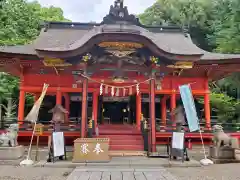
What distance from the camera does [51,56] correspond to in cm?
868

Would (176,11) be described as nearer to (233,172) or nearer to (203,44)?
(203,44)

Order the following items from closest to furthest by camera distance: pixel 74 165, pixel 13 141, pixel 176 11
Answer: pixel 74 165, pixel 13 141, pixel 176 11

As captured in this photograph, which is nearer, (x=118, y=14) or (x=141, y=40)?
(x=141, y=40)

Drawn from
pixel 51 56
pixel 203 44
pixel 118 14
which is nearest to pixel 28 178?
pixel 51 56

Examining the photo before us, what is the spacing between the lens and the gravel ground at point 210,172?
6056 millimetres

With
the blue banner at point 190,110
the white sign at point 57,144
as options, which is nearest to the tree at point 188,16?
the blue banner at point 190,110

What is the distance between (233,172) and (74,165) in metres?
4.66

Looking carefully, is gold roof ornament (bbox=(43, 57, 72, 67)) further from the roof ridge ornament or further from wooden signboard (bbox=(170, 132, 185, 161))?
wooden signboard (bbox=(170, 132, 185, 161))

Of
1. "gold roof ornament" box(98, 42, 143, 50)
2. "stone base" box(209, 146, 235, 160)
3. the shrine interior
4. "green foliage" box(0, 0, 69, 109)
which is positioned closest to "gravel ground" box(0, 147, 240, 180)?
"stone base" box(209, 146, 235, 160)

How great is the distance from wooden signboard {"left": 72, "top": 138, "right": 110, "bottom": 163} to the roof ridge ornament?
16.0 ft

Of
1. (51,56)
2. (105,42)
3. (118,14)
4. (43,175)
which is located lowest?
(43,175)

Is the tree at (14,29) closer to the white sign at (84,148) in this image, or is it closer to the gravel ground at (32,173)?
the gravel ground at (32,173)

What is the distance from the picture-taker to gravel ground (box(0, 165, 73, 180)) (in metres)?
6.00

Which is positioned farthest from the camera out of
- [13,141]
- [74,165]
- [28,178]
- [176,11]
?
[176,11]
